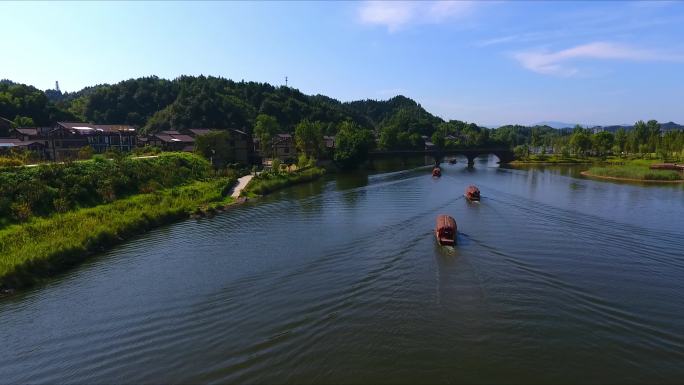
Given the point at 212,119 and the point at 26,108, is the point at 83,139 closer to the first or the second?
the point at 26,108

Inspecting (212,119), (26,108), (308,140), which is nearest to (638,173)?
(308,140)

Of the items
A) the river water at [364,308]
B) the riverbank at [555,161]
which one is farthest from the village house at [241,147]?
the riverbank at [555,161]

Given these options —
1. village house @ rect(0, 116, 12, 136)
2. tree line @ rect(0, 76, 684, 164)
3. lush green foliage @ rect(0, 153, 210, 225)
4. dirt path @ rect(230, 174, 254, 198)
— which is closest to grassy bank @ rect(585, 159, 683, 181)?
tree line @ rect(0, 76, 684, 164)

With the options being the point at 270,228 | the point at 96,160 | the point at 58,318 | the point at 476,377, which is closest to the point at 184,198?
the point at 96,160

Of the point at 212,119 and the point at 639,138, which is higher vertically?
the point at 212,119

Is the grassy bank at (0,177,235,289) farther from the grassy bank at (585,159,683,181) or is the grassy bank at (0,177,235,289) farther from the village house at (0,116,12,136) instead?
the grassy bank at (585,159,683,181)
